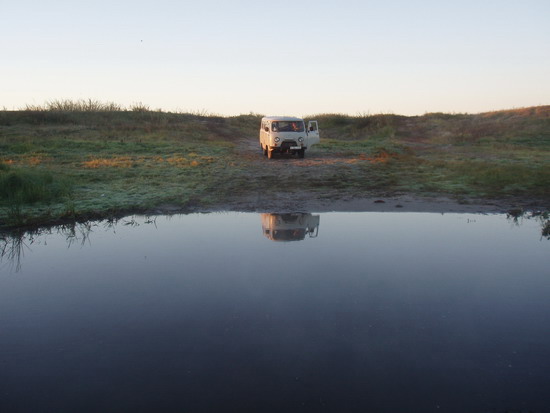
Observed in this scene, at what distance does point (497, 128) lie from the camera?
31984 mm

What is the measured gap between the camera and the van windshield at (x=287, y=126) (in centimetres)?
2028

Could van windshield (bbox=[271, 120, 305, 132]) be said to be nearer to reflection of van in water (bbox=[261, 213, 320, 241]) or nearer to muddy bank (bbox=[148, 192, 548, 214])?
muddy bank (bbox=[148, 192, 548, 214])

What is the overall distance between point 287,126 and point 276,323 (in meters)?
16.8

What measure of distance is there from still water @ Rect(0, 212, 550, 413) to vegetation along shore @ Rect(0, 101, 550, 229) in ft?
9.55

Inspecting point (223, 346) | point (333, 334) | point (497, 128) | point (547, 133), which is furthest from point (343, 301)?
point (497, 128)

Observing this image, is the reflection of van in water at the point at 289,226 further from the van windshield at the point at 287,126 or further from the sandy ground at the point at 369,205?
the van windshield at the point at 287,126

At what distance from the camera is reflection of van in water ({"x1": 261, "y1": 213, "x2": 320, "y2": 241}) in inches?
301

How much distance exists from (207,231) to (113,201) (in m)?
3.48

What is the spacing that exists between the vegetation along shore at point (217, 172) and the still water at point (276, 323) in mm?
2910

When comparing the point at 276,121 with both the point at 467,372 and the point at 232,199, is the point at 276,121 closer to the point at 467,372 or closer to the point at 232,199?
the point at 232,199

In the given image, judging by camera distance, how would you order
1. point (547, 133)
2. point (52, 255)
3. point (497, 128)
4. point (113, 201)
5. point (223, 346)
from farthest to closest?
1. point (497, 128)
2. point (547, 133)
3. point (113, 201)
4. point (52, 255)
5. point (223, 346)

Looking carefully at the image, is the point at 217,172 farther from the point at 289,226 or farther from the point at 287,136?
the point at 289,226

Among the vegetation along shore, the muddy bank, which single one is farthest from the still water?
Answer: the vegetation along shore

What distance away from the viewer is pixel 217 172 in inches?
607
